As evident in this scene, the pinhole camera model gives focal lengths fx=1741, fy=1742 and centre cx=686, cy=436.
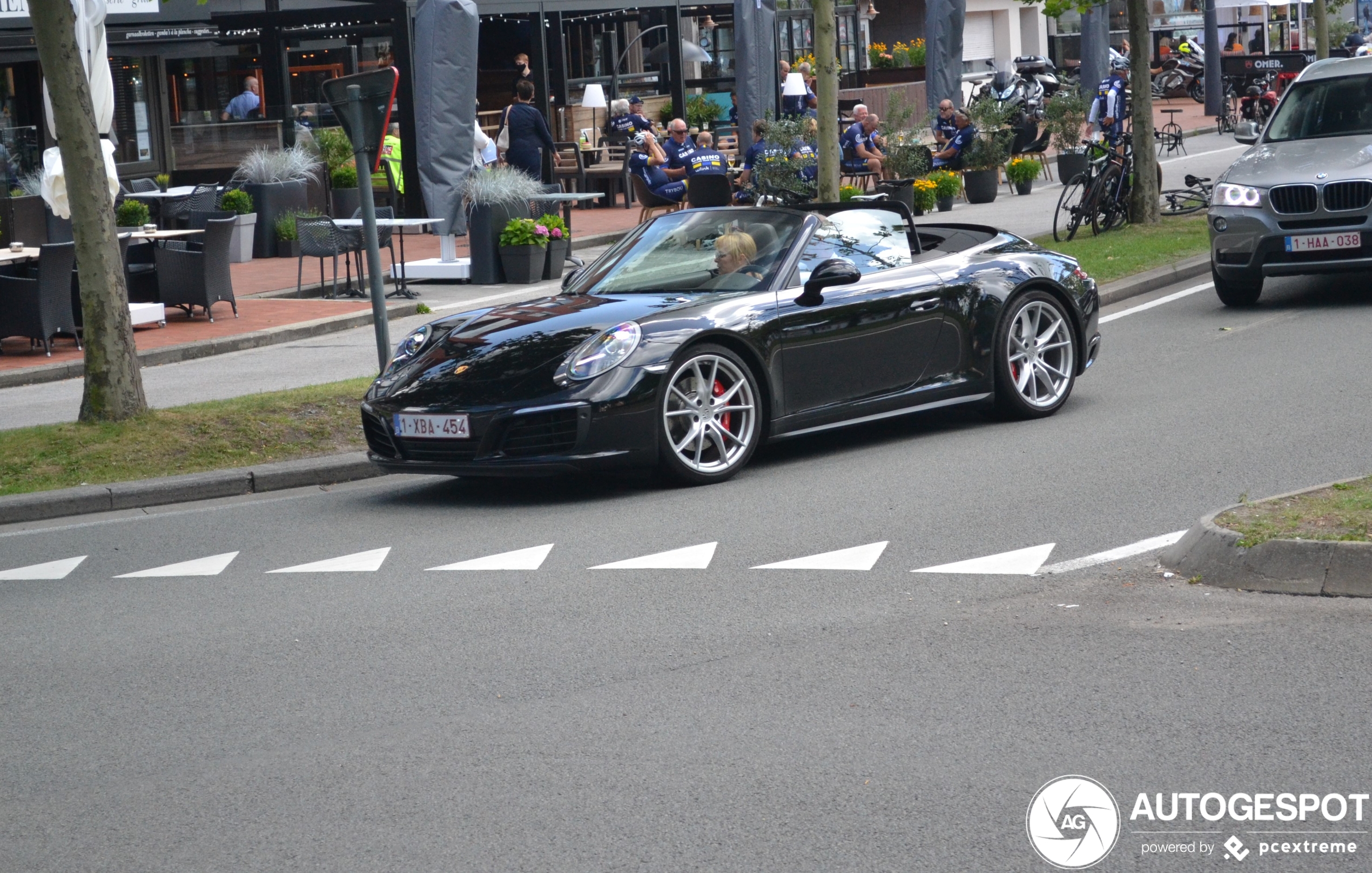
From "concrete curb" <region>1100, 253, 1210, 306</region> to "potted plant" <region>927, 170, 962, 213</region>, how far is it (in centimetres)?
748

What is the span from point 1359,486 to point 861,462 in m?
2.82

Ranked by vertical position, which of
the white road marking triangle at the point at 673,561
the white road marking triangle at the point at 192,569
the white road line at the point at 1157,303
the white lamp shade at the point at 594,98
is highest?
the white lamp shade at the point at 594,98

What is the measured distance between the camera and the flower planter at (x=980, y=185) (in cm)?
2562

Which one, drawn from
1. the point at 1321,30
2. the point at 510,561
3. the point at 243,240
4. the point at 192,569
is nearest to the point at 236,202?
the point at 243,240

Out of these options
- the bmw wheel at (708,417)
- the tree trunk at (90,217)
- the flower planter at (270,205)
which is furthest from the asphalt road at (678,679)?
the flower planter at (270,205)

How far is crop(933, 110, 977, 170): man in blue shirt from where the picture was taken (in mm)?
26016

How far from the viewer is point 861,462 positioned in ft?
29.9

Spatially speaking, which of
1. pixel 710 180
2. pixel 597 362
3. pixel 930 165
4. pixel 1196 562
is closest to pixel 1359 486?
pixel 1196 562

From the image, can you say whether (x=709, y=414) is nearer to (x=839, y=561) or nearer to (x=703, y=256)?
(x=703, y=256)

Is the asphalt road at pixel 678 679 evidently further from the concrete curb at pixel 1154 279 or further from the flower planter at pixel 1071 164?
the flower planter at pixel 1071 164

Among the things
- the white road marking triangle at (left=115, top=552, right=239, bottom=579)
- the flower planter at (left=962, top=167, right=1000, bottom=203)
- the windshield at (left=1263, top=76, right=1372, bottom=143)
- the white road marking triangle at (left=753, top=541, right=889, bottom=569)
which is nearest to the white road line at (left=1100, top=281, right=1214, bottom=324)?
the windshield at (left=1263, top=76, right=1372, bottom=143)

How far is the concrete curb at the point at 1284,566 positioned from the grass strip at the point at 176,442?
18.1 ft

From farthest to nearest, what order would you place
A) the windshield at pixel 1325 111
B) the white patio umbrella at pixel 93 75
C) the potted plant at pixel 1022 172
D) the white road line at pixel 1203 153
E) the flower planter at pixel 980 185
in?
1. the white road line at pixel 1203 153
2. the potted plant at pixel 1022 172
3. the flower planter at pixel 980 185
4. the white patio umbrella at pixel 93 75
5. the windshield at pixel 1325 111

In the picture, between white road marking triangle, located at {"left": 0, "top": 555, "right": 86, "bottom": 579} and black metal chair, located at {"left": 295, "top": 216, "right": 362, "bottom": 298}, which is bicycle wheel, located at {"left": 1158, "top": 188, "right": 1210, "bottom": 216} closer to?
black metal chair, located at {"left": 295, "top": 216, "right": 362, "bottom": 298}
